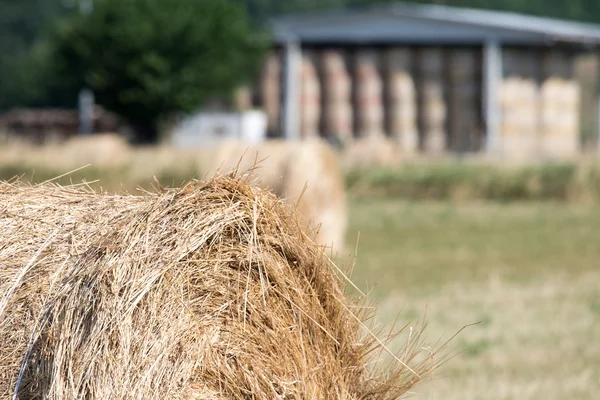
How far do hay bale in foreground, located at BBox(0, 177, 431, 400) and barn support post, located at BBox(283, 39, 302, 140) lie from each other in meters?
31.1

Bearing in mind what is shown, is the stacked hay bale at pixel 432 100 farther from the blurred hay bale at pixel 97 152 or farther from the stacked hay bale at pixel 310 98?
the blurred hay bale at pixel 97 152

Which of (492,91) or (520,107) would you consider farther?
(520,107)

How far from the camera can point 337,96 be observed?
116 feet

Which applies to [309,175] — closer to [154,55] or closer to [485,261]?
[485,261]

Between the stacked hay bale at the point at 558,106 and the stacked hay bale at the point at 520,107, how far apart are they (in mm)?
317

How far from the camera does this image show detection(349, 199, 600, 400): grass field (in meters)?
8.20

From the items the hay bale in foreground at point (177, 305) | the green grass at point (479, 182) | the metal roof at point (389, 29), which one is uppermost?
the hay bale in foreground at point (177, 305)

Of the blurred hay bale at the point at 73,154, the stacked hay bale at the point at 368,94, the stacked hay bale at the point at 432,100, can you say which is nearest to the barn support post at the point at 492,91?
the stacked hay bale at the point at 432,100

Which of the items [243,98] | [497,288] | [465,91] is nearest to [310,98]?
[243,98]

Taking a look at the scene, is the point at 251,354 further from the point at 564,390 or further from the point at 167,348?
the point at 564,390

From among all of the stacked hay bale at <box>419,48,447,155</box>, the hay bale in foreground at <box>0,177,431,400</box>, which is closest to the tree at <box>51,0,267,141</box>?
the stacked hay bale at <box>419,48,447,155</box>

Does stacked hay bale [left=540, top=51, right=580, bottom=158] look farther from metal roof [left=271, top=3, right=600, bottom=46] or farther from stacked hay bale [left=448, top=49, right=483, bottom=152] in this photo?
stacked hay bale [left=448, top=49, right=483, bottom=152]

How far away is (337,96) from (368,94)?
1.07 meters

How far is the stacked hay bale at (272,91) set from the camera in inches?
1474
